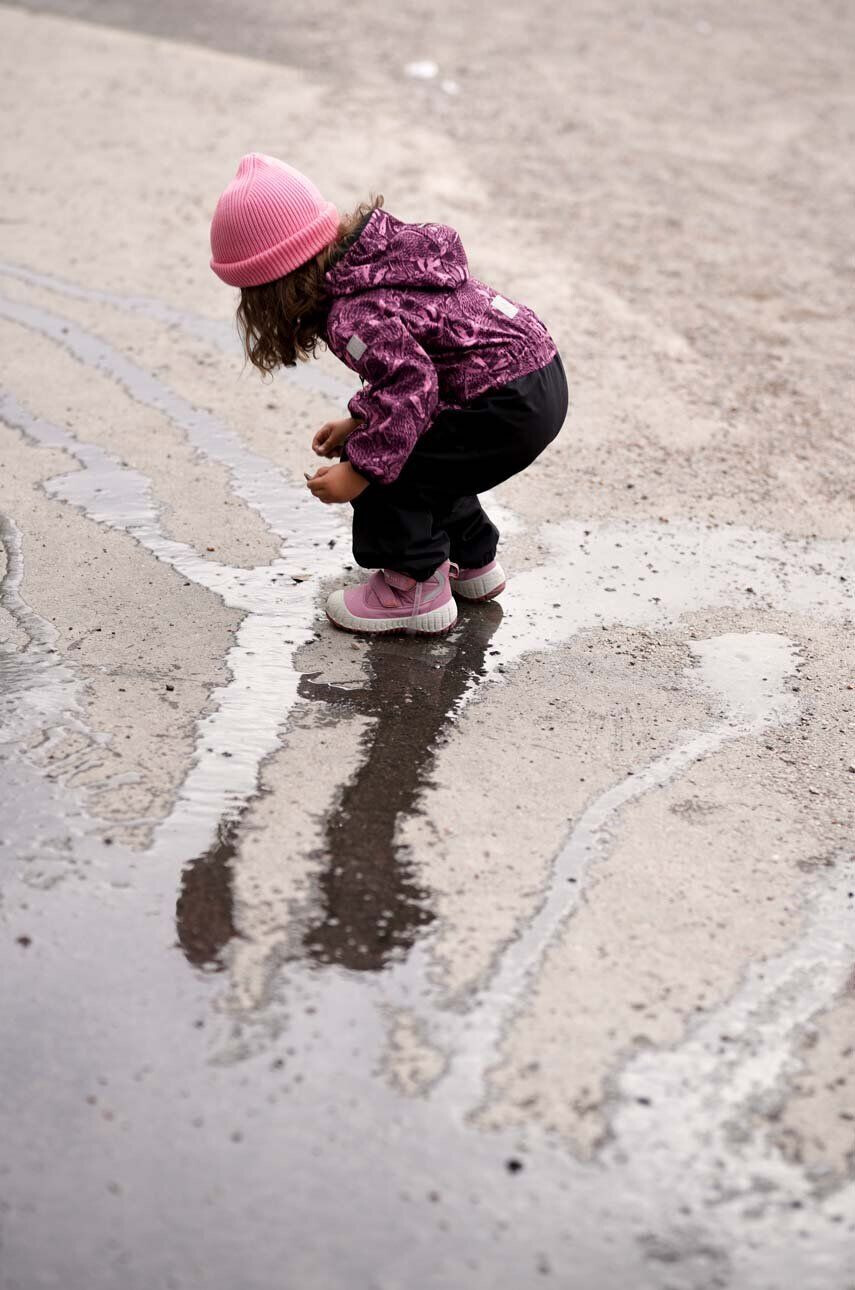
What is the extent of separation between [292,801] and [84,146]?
405 cm

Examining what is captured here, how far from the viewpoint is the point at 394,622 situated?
8.77 feet

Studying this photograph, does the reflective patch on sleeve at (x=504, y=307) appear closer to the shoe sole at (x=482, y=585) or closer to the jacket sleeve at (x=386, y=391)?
the jacket sleeve at (x=386, y=391)

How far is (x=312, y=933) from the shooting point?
6.15 ft

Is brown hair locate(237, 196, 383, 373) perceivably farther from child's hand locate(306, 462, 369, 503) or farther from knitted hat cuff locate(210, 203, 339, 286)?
child's hand locate(306, 462, 369, 503)

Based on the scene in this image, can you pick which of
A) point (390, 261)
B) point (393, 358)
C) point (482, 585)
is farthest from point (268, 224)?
point (482, 585)

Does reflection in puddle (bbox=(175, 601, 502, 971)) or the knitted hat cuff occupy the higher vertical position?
the knitted hat cuff

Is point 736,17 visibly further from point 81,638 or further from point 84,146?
point 81,638

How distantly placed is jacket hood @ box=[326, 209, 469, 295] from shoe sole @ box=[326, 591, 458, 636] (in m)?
0.64

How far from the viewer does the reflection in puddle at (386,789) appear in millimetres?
1884

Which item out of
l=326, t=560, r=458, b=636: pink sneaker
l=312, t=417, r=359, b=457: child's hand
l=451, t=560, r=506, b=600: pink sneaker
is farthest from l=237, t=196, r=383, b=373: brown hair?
l=451, t=560, r=506, b=600: pink sneaker

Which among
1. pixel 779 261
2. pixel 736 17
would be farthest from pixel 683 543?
pixel 736 17

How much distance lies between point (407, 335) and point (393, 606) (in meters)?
0.57

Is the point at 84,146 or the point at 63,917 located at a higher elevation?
the point at 63,917

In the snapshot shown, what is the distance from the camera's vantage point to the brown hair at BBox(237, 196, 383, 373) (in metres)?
2.44
